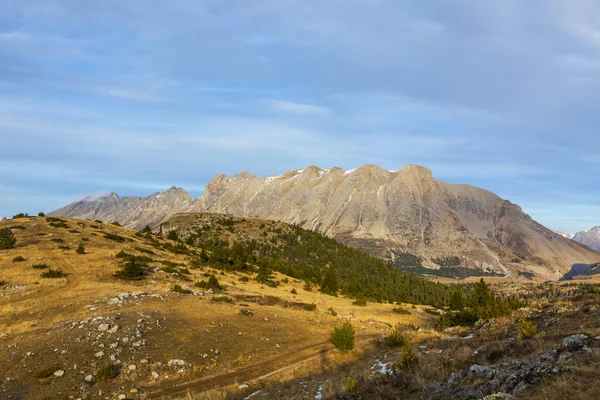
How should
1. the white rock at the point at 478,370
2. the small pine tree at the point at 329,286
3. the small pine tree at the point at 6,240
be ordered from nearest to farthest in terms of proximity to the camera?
the white rock at the point at 478,370 < the small pine tree at the point at 6,240 < the small pine tree at the point at 329,286

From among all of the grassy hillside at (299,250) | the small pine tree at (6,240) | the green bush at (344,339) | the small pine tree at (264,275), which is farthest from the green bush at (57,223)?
the grassy hillside at (299,250)

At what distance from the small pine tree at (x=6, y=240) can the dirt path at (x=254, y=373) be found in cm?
3649

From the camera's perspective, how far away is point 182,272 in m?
47.4

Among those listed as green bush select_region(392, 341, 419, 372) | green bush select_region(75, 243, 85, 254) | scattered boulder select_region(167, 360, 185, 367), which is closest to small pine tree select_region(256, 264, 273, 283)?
green bush select_region(75, 243, 85, 254)

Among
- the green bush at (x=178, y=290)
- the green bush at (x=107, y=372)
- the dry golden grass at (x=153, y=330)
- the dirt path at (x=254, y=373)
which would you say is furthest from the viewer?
the green bush at (x=178, y=290)

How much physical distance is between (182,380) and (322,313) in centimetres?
2471

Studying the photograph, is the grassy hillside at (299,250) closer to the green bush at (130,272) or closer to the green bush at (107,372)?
the green bush at (130,272)

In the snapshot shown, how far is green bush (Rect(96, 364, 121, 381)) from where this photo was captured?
2017cm

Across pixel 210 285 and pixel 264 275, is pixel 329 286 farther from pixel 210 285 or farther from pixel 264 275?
pixel 210 285

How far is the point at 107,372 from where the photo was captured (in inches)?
805

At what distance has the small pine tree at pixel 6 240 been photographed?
4275 cm

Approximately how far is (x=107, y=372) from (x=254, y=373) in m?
8.79

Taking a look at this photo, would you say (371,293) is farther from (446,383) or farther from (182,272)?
(446,383)

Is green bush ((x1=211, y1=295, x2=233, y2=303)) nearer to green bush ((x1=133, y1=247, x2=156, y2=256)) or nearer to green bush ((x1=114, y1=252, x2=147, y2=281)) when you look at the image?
green bush ((x1=114, y1=252, x2=147, y2=281))
